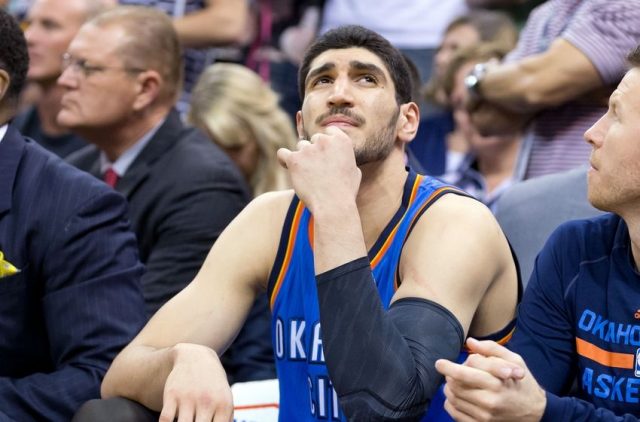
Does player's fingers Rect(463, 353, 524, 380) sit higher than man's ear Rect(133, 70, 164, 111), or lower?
higher

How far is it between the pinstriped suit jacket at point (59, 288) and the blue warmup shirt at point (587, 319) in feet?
3.80

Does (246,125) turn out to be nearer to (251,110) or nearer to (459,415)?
(251,110)

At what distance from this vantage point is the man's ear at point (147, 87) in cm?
499

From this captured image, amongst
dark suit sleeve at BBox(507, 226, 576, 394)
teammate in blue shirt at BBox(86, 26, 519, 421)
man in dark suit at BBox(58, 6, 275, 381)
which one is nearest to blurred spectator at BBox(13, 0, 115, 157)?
man in dark suit at BBox(58, 6, 275, 381)

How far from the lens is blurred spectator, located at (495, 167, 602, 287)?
3721 millimetres

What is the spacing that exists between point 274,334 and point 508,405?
0.90m

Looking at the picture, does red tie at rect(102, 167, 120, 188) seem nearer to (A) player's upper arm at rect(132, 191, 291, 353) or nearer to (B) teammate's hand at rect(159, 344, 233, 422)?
(A) player's upper arm at rect(132, 191, 291, 353)

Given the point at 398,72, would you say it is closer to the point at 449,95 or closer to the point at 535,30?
the point at 535,30

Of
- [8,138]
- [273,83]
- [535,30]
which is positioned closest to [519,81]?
[535,30]

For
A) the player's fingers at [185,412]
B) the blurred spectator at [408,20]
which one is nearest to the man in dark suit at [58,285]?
the player's fingers at [185,412]

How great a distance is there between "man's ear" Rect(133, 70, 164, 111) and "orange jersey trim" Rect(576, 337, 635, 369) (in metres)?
2.63

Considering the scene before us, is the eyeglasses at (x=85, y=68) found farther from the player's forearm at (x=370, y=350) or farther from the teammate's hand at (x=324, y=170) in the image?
the player's forearm at (x=370, y=350)

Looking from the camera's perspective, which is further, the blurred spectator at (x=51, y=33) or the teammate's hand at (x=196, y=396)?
the blurred spectator at (x=51, y=33)

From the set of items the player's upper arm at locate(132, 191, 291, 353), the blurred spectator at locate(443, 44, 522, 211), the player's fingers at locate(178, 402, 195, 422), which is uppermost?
the player's upper arm at locate(132, 191, 291, 353)
